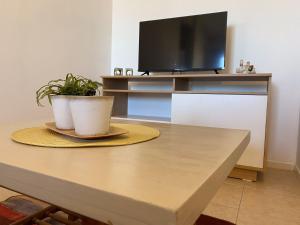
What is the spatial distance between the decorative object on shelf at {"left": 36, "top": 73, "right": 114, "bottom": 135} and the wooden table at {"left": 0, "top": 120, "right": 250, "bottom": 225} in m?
0.09

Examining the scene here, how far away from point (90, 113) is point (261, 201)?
133 centimetres

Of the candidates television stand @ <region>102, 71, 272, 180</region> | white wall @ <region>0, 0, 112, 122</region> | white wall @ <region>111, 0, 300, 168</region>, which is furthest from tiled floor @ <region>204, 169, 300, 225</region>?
white wall @ <region>0, 0, 112, 122</region>

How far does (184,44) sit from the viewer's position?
2330 millimetres

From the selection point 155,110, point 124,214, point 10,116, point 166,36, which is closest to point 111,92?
point 155,110

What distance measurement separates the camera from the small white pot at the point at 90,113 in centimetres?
63

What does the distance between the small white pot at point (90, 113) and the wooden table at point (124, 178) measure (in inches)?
A: 3.5

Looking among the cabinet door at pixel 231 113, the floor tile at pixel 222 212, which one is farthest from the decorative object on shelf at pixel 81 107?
the cabinet door at pixel 231 113

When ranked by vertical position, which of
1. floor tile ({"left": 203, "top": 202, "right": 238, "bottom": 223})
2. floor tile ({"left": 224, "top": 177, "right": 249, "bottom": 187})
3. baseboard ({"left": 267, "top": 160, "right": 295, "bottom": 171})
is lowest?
floor tile ({"left": 224, "top": 177, "right": 249, "bottom": 187})

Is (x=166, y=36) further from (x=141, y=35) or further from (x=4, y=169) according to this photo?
(x=4, y=169)

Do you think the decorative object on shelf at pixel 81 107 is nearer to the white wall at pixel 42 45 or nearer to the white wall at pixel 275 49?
the white wall at pixel 42 45

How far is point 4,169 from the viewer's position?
0.47m

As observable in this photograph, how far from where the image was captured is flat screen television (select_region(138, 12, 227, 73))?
2.16 meters

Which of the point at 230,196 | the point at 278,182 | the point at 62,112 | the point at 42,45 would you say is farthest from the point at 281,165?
the point at 42,45

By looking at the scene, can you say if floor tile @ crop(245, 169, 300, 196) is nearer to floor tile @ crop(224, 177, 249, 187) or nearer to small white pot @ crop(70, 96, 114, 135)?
floor tile @ crop(224, 177, 249, 187)
